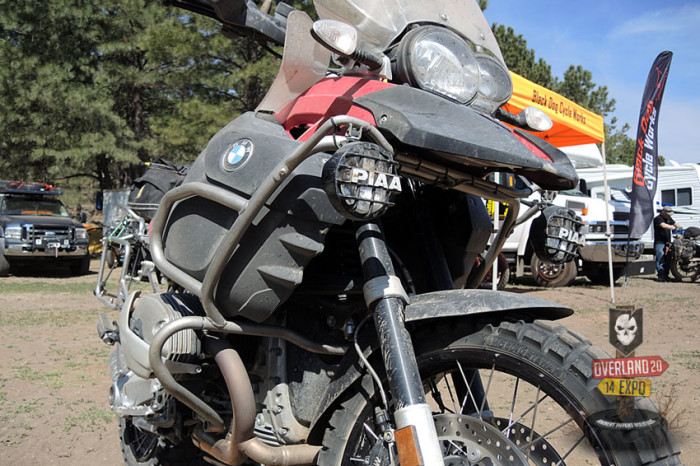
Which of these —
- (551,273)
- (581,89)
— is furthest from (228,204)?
(581,89)

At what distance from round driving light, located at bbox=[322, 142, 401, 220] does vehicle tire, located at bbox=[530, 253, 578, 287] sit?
10.8 meters

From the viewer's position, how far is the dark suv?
49.3 feet

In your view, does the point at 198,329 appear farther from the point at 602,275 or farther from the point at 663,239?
the point at 663,239

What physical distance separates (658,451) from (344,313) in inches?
42.2

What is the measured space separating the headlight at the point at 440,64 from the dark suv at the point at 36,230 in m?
14.8

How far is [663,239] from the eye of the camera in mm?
15211

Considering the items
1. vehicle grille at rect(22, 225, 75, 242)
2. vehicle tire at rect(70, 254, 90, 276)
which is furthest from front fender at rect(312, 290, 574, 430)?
vehicle tire at rect(70, 254, 90, 276)

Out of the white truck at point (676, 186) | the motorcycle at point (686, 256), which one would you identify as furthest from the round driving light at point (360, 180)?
the white truck at point (676, 186)

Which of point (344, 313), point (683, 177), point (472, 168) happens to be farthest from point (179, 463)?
point (683, 177)

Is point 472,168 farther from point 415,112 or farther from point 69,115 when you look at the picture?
point 69,115

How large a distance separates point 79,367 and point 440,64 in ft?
15.8

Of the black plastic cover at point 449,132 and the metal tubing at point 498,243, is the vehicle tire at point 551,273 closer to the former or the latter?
the metal tubing at point 498,243

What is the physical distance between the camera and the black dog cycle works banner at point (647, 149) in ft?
34.1

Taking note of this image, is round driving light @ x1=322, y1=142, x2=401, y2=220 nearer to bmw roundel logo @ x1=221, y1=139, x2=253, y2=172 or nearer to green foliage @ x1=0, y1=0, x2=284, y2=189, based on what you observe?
bmw roundel logo @ x1=221, y1=139, x2=253, y2=172
